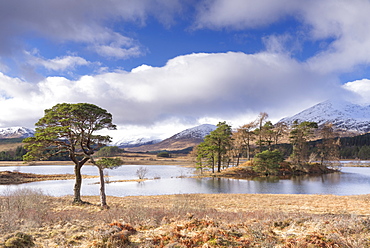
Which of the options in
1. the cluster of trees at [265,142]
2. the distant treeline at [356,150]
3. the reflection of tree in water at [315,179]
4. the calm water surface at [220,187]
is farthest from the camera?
the distant treeline at [356,150]

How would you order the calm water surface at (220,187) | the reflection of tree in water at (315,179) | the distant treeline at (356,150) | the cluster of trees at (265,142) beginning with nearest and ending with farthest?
the calm water surface at (220,187), the reflection of tree in water at (315,179), the cluster of trees at (265,142), the distant treeline at (356,150)

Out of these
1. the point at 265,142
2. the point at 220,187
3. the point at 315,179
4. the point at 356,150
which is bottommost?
the point at 315,179

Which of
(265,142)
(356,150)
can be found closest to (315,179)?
(265,142)

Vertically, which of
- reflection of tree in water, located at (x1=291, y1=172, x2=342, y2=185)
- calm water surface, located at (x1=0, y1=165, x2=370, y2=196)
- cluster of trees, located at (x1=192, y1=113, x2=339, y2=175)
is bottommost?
reflection of tree in water, located at (x1=291, y1=172, x2=342, y2=185)

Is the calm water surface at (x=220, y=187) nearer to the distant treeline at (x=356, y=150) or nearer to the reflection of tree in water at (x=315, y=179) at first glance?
the reflection of tree in water at (x=315, y=179)

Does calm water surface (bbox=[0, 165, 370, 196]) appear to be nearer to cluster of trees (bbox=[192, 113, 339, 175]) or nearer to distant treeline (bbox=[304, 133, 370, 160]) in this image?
cluster of trees (bbox=[192, 113, 339, 175])

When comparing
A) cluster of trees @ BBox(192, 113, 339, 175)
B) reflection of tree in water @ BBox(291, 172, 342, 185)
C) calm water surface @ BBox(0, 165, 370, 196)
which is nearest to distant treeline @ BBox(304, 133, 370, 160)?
cluster of trees @ BBox(192, 113, 339, 175)

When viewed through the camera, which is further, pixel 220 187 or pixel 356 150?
pixel 356 150

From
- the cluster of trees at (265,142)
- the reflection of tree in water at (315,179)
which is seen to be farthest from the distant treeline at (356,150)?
the reflection of tree in water at (315,179)

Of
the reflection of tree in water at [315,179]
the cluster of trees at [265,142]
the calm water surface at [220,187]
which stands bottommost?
the reflection of tree in water at [315,179]

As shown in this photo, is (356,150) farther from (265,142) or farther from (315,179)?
(315,179)

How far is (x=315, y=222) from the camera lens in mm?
9602

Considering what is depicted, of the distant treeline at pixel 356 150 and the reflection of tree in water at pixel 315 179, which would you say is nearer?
the reflection of tree in water at pixel 315 179

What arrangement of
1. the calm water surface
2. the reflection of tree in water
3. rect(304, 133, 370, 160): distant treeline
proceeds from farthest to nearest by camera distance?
rect(304, 133, 370, 160): distant treeline, the reflection of tree in water, the calm water surface
